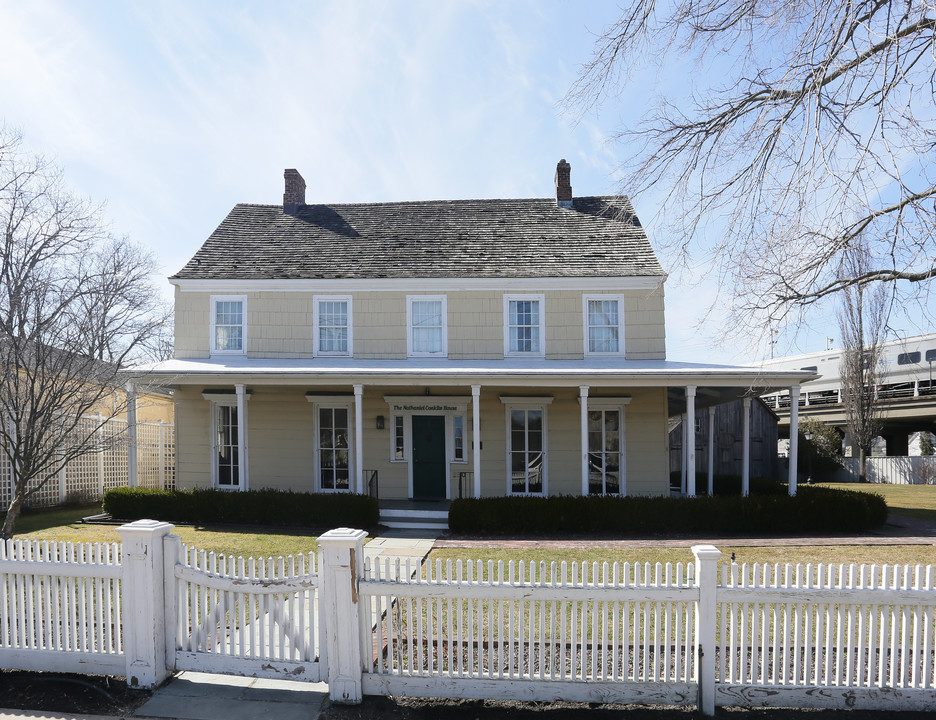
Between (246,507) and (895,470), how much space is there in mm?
28611

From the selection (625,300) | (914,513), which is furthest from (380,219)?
(914,513)

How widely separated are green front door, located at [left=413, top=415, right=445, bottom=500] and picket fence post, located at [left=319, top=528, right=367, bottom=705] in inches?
426

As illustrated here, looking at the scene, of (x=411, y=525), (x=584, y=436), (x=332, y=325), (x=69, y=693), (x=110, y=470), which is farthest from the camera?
(x=110, y=470)

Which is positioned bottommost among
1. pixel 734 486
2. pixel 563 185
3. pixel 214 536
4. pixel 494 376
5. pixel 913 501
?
pixel 913 501

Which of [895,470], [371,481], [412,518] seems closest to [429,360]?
[371,481]

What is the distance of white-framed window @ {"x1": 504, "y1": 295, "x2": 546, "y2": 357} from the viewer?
15805 millimetres

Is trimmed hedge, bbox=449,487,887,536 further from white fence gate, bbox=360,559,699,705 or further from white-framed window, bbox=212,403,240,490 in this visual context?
white fence gate, bbox=360,559,699,705

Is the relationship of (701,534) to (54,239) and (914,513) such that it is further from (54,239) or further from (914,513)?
(54,239)

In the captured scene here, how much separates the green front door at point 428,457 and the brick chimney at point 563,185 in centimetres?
802

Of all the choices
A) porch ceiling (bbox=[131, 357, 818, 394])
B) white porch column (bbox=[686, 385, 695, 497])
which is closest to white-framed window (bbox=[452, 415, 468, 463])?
porch ceiling (bbox=[131, 357, 818, 394])

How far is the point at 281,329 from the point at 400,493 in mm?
5469

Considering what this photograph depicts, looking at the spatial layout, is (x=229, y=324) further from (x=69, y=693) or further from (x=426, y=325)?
(x=69, y=693)

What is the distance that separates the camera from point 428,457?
611 inches

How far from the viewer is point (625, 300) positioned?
15.8 metres
